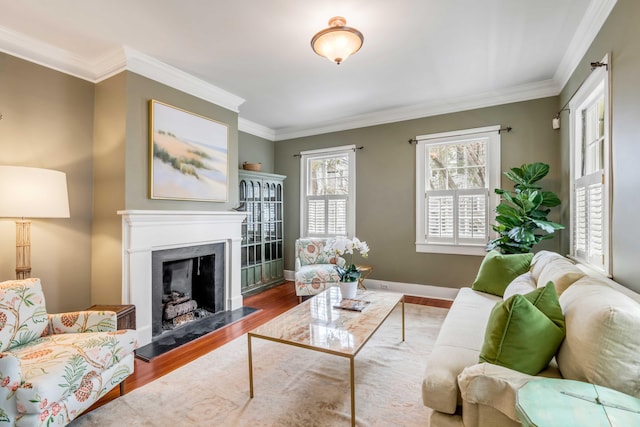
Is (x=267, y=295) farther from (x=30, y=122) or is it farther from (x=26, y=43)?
(x=26, y=43)

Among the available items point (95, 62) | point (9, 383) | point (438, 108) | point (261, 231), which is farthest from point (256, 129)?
point (9, 383)

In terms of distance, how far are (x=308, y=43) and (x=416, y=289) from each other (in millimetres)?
3481

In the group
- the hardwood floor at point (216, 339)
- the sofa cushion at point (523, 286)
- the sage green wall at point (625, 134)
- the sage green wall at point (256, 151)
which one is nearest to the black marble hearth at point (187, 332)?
the hardwood floor at point (216, 339)

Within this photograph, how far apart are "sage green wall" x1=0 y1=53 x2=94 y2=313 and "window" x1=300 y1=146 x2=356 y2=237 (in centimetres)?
310

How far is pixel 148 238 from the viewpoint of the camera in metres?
2.90

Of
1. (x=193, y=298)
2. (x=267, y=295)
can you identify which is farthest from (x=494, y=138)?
(x=193, y=298)

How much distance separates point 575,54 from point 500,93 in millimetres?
986

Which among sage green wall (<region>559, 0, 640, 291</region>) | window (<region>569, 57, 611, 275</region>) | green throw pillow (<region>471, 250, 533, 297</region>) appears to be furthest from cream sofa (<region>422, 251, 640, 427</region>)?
green throw pillow (<region>471, 250, 533, 297</region>)

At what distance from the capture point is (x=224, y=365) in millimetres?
2473

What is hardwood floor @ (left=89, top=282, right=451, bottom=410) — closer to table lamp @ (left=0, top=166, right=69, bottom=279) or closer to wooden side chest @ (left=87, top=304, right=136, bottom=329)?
wooden side chest @ (left=87, top=304, right=136, bottom=329)

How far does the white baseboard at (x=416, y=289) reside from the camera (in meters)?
4.15

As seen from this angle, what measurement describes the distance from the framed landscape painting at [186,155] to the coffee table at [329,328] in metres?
1.86

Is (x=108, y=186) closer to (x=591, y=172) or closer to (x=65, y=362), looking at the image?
(x=65, y=362)

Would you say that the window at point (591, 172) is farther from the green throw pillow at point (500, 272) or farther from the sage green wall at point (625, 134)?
the green throw pillow at point (500, 272)
